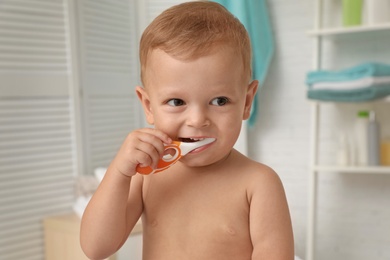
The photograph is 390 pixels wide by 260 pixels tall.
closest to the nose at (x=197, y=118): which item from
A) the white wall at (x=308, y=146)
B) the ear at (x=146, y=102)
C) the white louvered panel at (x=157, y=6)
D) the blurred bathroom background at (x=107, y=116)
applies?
the ear at (x=146, y=102)

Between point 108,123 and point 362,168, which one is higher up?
point 108,123

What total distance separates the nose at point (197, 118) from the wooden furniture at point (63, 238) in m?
1.08

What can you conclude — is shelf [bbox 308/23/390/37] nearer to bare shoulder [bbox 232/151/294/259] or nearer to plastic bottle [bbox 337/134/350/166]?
plastic bottle [bbox 337/134/350/166]

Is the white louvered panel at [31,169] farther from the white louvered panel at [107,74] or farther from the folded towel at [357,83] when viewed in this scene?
the folded towel at [357,83]

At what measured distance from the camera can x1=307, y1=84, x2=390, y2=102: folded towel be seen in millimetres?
1870

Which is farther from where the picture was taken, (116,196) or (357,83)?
(357,83)

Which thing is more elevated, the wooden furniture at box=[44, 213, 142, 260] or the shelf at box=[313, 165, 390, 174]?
the shelf at box=[313, 165, 390, 174]

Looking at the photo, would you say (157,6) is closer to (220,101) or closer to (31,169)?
(31,169)

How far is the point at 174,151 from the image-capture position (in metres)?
0.82

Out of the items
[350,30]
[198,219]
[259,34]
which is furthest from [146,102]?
[259,34]

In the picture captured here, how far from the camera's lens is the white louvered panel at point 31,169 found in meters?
1.78

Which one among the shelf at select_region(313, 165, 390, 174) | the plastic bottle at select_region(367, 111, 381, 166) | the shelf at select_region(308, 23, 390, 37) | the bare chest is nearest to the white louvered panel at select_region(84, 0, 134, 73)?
the shelf at select_region(308, 23, 390, 37)

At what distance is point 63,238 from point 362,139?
1341 mm

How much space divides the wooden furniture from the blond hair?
3.65ft
